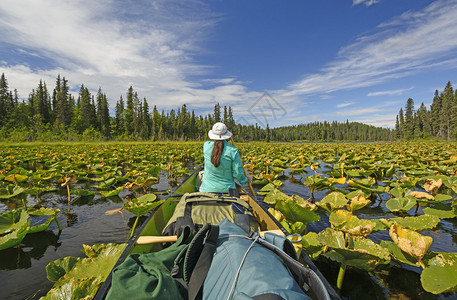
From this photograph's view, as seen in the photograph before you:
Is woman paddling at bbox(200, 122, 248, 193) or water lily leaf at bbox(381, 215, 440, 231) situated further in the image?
woman paddling at bbox(200, 122, 248, 193)

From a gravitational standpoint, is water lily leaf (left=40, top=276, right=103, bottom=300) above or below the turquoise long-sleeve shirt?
below

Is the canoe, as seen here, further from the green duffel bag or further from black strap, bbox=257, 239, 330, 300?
the green duffel bag

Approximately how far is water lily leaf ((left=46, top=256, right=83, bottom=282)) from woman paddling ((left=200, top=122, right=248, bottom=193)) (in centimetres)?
188

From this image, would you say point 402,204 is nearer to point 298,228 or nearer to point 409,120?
point 298,228

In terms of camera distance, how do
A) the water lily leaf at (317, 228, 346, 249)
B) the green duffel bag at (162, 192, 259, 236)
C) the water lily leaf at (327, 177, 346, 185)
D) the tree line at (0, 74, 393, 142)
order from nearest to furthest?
1. the water lily leaf at (317, 228, 346, 249)
2. the green duffel bag at (162, 192, 259, 236)
3. the water lily leaf at (327, 177, 346, 185)
4. the tree line at (0, 74, 393, 142)

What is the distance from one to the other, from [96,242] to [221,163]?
6.93 feet

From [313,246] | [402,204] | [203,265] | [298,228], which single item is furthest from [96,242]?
[402,204]

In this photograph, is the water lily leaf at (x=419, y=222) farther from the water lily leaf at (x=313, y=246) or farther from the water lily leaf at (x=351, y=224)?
the water lily leaf at (x=313, y=246)

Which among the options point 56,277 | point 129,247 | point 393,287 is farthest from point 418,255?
point 56,277

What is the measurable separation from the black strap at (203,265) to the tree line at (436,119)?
1929 inches

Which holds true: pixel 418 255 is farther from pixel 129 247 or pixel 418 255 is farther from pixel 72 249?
pixel 72 249

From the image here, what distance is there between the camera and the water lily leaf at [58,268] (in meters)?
1.64

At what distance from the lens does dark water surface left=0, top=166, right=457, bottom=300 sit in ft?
6.57

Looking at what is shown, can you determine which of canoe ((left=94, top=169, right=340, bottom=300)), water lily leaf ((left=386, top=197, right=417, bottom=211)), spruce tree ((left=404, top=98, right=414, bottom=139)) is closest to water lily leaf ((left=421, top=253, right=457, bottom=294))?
canoe ((left=94, top=169, right=340, bottom=300))
